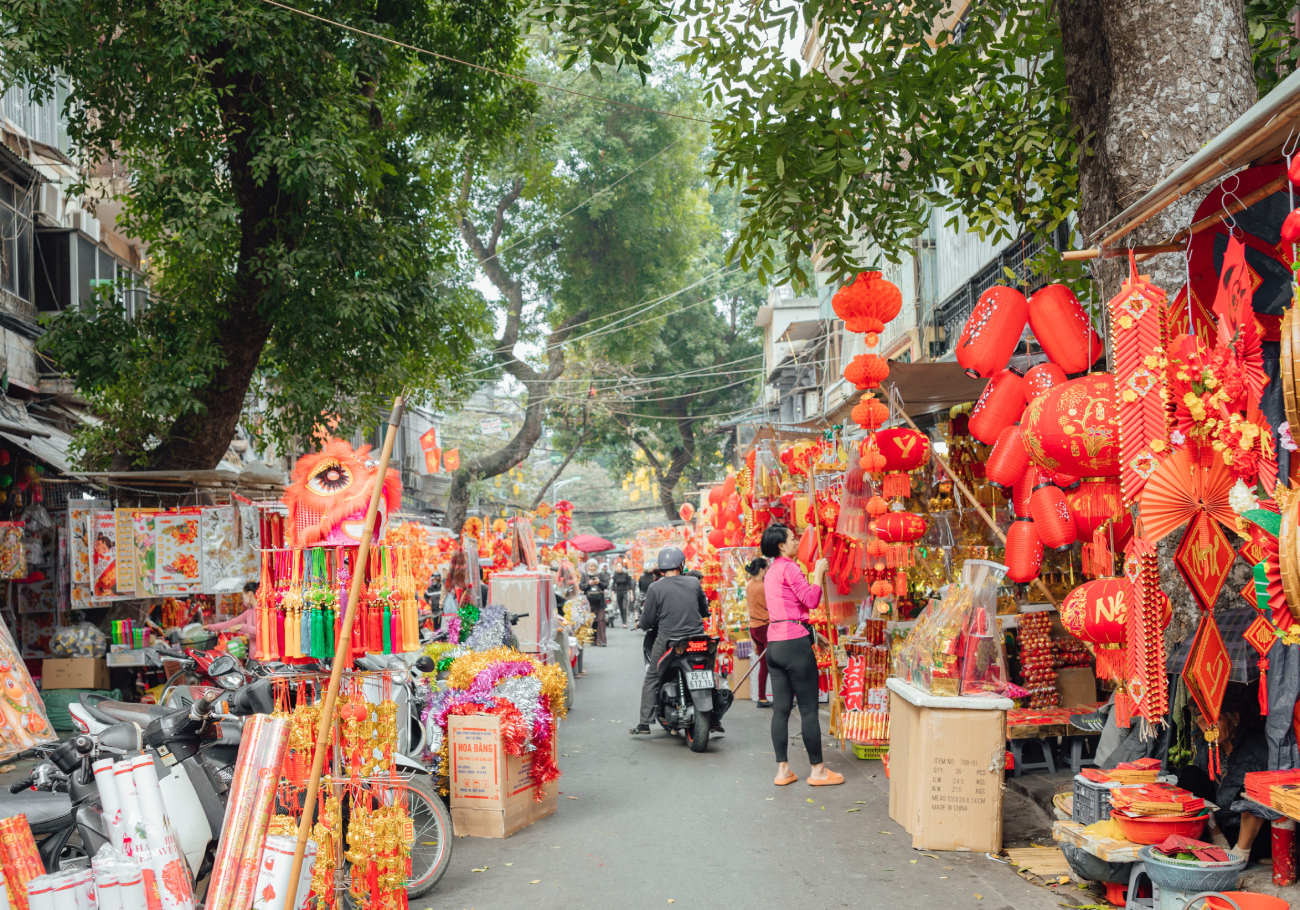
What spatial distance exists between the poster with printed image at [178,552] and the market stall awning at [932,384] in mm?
7966

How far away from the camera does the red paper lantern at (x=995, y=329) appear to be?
609 centimetres

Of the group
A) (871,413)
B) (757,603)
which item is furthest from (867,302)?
(757,603)

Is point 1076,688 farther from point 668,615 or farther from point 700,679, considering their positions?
point 668,615

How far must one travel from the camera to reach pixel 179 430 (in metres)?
11.2

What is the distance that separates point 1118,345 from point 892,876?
3234 mm

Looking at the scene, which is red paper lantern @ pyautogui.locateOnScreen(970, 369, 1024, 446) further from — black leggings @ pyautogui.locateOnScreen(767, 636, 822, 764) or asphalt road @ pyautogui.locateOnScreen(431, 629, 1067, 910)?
asphalt road @ pyautogui.locateOnScreen(431, 629, 1067, 910)

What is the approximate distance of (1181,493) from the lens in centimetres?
411

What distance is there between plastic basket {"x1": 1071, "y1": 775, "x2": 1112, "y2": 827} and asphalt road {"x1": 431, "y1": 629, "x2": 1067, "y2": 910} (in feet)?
1.50

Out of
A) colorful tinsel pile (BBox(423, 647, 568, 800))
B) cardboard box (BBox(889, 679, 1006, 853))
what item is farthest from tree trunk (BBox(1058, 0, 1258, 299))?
colorful tinsel pile (BBox(423, 647, 568, 800))

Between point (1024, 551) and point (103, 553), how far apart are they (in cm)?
988

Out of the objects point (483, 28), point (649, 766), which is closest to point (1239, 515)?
point (649, 766)

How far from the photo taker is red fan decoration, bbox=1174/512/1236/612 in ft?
13.5

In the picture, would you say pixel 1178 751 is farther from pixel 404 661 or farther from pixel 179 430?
pixel 179 430

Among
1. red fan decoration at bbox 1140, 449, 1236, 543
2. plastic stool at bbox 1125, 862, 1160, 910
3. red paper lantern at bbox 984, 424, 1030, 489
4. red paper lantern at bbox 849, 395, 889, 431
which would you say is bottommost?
Result: plastic stool at bbox 1125, 862, 1160, 910
